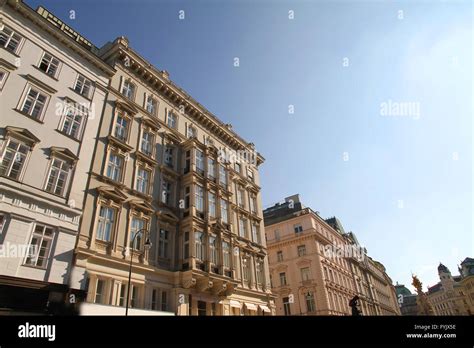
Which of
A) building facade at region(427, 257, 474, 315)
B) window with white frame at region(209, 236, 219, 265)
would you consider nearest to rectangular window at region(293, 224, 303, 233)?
window with white frame at region(209, 236, 219, 265)

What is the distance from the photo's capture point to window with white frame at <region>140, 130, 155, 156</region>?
23984mm

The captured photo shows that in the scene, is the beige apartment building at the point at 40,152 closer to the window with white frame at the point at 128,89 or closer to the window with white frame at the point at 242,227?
the window with white frame at the point at 128,89

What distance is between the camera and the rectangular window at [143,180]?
72.6 feet

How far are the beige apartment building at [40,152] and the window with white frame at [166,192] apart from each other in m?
6.24

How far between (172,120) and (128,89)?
16.0 feet

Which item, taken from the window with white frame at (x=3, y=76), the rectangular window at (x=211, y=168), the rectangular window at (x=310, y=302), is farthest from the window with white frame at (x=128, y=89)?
the rectangular window at (x=310, y=302)

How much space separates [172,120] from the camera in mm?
28453

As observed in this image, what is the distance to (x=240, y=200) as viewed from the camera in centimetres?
3362

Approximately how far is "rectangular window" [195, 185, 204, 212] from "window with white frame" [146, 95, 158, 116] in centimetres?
778

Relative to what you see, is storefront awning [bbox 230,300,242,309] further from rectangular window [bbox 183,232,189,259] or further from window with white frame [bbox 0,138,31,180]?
Answer: window with white frame [bbox 0,138,31,180]

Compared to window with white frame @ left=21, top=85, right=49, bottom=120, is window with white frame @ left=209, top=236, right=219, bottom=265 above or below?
below

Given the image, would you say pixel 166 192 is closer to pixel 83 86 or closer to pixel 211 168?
pixel 211 168
